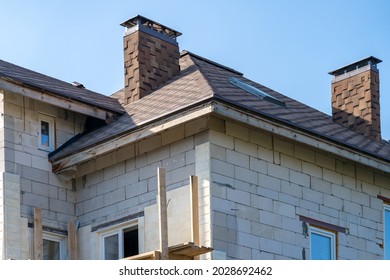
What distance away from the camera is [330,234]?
22.7 m

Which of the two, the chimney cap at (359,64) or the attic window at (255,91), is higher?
the chimney cap at (359,64)

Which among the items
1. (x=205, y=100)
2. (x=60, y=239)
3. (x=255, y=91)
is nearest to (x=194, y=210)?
(x=205, y=100)

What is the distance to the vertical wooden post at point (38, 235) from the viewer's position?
2134 centimetres

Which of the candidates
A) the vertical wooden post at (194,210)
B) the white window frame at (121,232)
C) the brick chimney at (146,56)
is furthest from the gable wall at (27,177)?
the vertical wooden post at (194,210)

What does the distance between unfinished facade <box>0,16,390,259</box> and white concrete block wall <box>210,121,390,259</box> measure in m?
0.02

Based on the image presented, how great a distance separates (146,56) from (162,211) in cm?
522

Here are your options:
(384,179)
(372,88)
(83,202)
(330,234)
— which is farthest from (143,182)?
(372,88)

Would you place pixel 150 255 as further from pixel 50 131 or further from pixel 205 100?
pixel 50 131

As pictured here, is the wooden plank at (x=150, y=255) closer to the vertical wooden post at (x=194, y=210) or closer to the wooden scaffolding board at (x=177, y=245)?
the wooden scaffolding board at (x=177, y=245)

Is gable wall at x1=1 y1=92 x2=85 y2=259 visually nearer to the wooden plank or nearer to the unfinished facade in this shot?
the unfinished facade

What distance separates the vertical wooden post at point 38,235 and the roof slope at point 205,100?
139 centimetres

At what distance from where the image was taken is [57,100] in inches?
893

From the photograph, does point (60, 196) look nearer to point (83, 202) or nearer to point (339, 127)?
point (83, 202)
